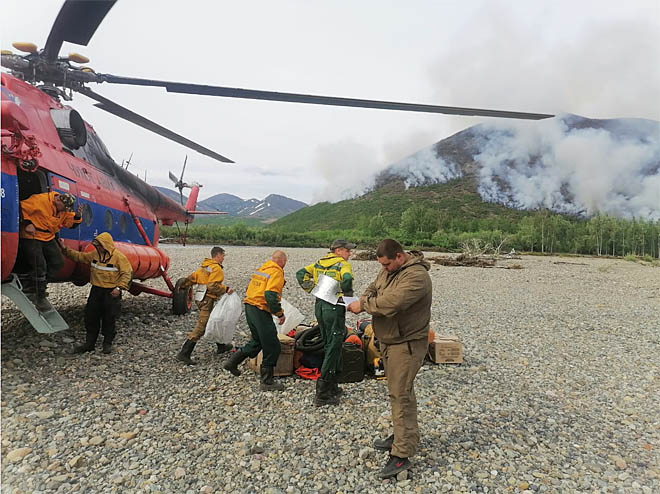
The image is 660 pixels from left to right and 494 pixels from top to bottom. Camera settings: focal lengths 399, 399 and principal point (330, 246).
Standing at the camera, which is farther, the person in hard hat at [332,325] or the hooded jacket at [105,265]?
the hooded jacket at [105,265]

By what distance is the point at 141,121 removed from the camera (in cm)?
792

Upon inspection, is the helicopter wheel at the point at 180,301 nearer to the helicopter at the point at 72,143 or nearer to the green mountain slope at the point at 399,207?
the helicopter at the point at 72,143

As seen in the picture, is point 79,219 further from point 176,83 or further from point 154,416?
point 154,416

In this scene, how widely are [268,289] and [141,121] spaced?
5.24 meters

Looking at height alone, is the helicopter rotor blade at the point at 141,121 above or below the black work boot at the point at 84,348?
above

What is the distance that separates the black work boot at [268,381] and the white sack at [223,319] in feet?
3.52

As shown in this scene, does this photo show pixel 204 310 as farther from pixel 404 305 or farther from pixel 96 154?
pixel 96 154

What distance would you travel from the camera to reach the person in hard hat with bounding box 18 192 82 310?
5027mm

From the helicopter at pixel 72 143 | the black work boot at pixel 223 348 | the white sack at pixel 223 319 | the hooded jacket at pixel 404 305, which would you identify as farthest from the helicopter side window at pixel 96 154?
the hooded jacket at pixel 404 305

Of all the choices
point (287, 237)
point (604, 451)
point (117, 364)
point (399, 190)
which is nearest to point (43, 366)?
point (117, 364)

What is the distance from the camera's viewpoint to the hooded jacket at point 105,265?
5688mm

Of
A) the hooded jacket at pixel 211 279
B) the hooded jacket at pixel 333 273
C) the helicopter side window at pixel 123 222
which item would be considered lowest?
the hooded jacket at pixel 211 279

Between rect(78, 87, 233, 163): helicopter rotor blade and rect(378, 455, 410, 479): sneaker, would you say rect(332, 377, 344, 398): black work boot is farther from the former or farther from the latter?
rect(78, 87, 233, 163): helicopter rotor blade

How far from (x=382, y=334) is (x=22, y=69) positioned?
6.93 meters
